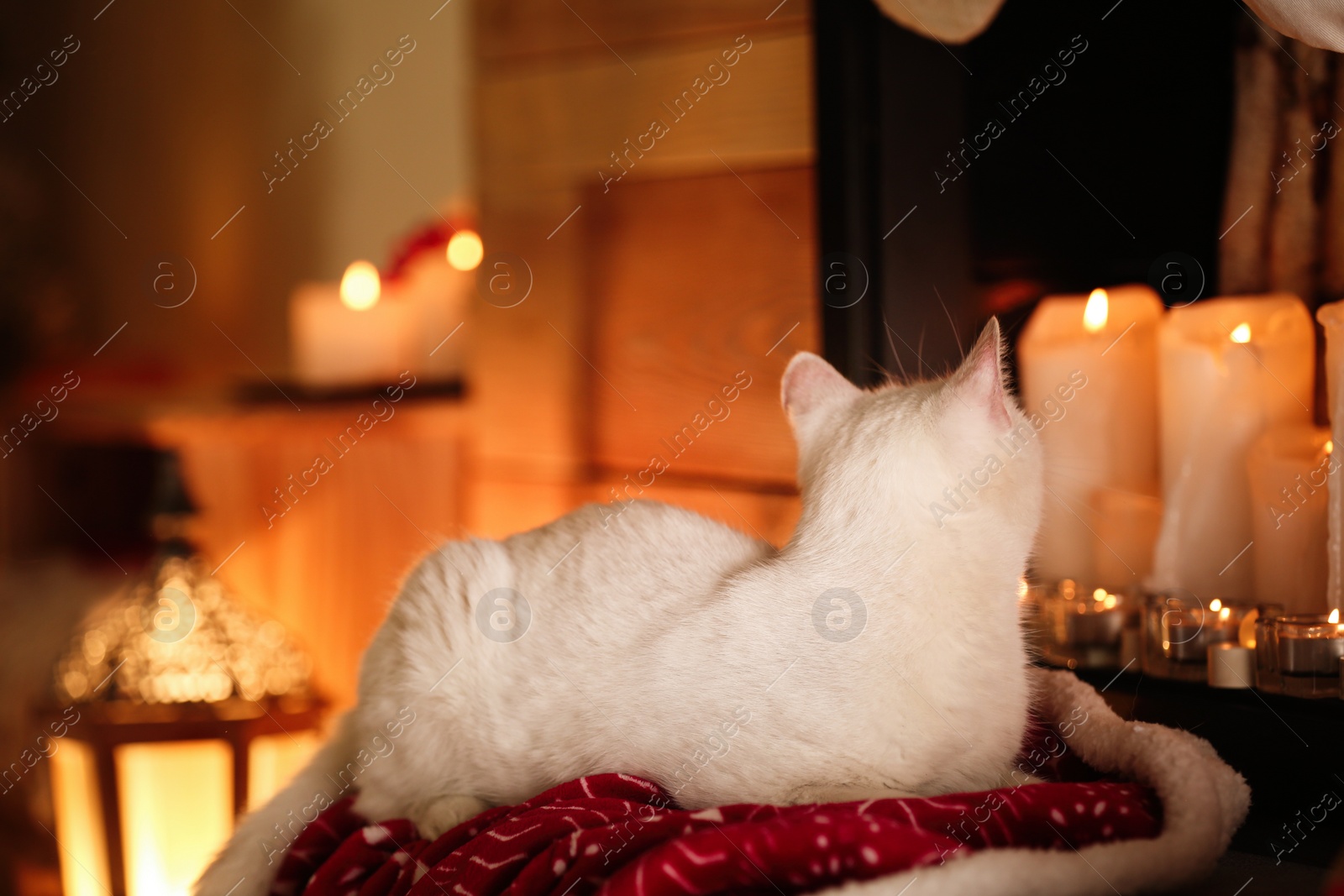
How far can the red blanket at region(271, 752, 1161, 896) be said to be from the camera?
1.89 feet

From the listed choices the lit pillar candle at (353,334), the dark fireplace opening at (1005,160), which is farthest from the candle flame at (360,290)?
the dark fireplace opening at (1005,160)

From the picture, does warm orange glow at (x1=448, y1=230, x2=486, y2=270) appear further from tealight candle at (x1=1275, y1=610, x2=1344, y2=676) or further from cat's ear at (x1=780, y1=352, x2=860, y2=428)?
tealight candle at (x1=1275, y1=610, x2=1344, y2=676)

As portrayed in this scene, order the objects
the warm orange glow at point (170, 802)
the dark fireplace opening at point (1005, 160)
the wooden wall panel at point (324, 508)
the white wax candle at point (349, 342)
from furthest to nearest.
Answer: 1. the white wax candle at point (349, 342)
2. the wooden wall panel at point (324, 508)
3. the warm orange glow at point (170, 802)
4. the dark fireplace opening at point (1005, 160)

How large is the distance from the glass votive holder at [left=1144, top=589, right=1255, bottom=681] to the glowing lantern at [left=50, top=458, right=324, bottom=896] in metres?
1.25

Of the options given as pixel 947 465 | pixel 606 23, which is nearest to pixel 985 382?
pixel 947 465

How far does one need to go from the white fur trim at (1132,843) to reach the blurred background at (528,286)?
14.9 inches

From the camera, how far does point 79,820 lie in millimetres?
1544

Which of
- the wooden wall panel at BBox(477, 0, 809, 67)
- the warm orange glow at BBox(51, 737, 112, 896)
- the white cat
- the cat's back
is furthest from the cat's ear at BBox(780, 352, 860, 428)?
the warm orange glow at BBox(51, 737, 112, 896)

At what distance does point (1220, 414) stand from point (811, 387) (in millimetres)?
401

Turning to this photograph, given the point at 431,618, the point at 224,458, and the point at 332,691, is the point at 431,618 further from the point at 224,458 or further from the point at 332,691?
the point at 224,458

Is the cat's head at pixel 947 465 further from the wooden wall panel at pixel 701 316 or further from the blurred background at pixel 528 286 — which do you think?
the wooden wall panel at pixel 701 316

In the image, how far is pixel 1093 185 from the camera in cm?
103

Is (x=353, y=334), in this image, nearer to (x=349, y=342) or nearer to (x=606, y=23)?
(x=349, y=342)

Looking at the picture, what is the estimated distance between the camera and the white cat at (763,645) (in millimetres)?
691
